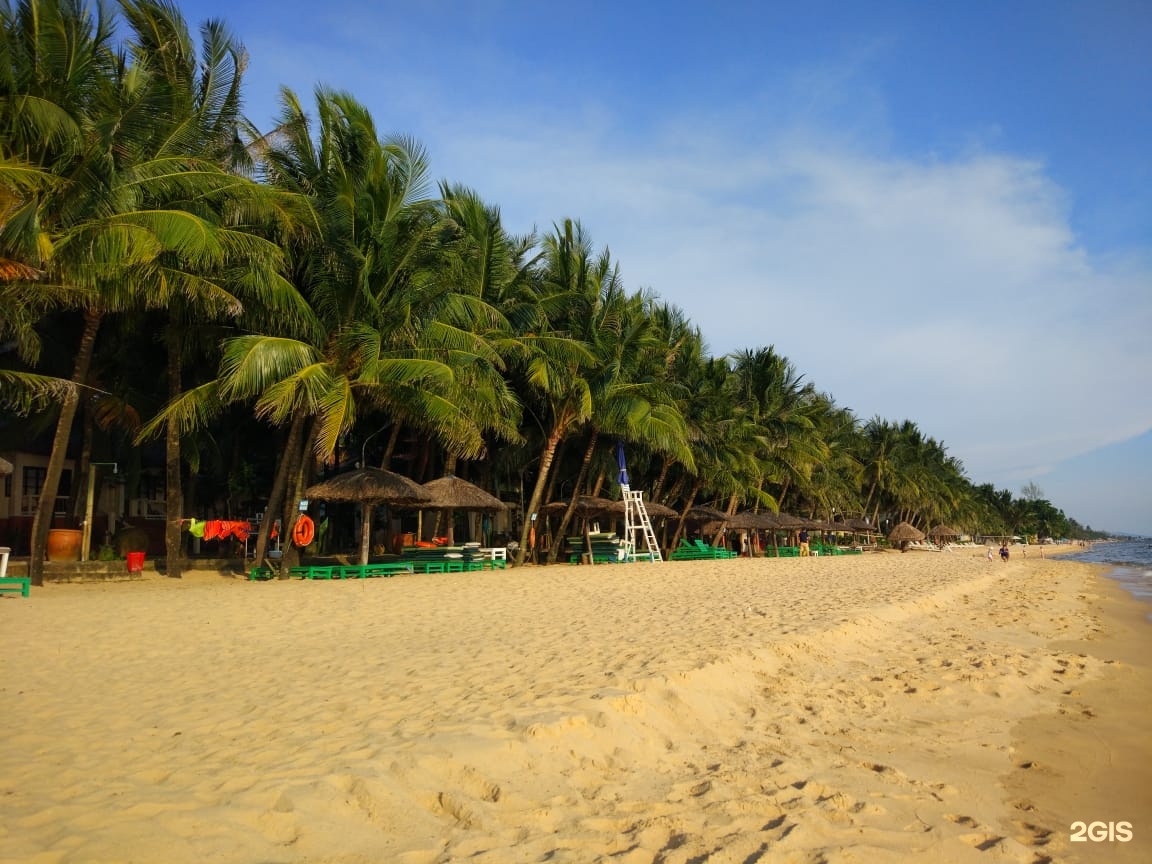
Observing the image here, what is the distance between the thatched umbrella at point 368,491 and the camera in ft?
53.0

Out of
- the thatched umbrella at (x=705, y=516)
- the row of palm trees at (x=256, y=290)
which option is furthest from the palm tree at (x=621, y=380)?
the thatched umbrella at (x=705, y=516)

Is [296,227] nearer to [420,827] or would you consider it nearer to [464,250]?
[464,250]

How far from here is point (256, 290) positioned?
14430 mm

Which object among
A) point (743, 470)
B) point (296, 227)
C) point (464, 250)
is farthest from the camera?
point (743, 470)

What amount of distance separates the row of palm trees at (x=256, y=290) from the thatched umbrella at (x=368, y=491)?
1.95 ft

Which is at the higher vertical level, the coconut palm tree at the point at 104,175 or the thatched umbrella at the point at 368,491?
the coconut palm tree at the point at 104,175

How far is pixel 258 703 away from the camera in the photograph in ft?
17.9

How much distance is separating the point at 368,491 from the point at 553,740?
12.2 metres

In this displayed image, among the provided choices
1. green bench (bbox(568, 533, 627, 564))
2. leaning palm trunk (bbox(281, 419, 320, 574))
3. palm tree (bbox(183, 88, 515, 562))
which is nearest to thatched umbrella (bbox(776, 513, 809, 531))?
green bench (bbox(568, 533, 627, 564))

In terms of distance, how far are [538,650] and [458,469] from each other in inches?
673

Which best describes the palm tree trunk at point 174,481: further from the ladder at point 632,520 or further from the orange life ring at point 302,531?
the ladder at point 632,520

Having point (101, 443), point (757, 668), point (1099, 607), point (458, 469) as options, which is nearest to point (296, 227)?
point (101, 443)

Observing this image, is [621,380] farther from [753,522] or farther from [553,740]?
[553,740]

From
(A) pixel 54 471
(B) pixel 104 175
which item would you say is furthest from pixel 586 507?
(B) pixel 104 175
